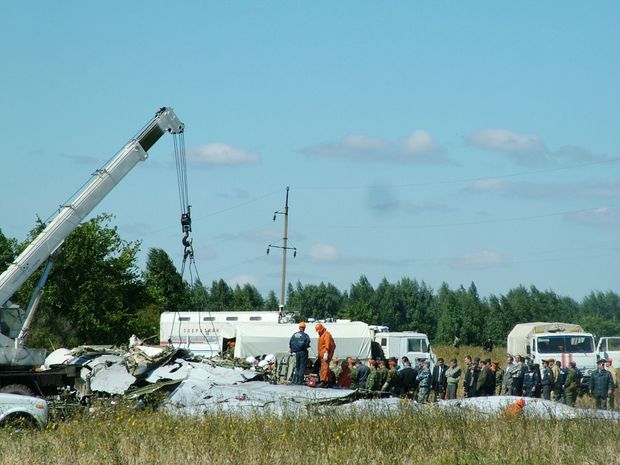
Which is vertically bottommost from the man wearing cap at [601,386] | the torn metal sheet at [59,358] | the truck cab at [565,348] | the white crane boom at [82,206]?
the man wearing cap at [601,386]

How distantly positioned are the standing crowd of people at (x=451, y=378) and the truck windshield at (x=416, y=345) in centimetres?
1000

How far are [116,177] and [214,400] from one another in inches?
417

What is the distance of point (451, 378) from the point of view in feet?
89.4

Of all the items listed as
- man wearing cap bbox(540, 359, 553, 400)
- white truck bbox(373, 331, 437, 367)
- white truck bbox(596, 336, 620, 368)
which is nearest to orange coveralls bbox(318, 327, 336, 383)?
man wearing cap bbox(540, 359, 553, 400)

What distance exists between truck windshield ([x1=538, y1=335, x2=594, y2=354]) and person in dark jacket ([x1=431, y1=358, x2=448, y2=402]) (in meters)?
8.82

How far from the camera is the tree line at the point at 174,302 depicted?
55500mm

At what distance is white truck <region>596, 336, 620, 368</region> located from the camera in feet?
118

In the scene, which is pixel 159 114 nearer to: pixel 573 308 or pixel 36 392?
pixel 36 392

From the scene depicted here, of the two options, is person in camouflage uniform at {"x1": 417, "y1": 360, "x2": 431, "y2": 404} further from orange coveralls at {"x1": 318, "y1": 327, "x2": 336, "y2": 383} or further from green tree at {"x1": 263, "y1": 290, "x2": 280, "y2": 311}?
green tree at {"x1": 263, "y1": 290, "x2": 280, "y2": 311}

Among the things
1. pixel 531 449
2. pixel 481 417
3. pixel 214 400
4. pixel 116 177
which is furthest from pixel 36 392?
pixel 531 449

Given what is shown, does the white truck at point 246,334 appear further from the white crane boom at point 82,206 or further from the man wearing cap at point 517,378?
the man wearing cap at point 517,378

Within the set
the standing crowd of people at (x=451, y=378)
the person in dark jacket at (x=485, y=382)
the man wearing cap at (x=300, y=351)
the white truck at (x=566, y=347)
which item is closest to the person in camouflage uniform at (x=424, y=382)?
the standing crowd of people at (x=451, y=378)

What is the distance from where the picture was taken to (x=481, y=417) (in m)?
17.2

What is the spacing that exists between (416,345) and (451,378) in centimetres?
1099
